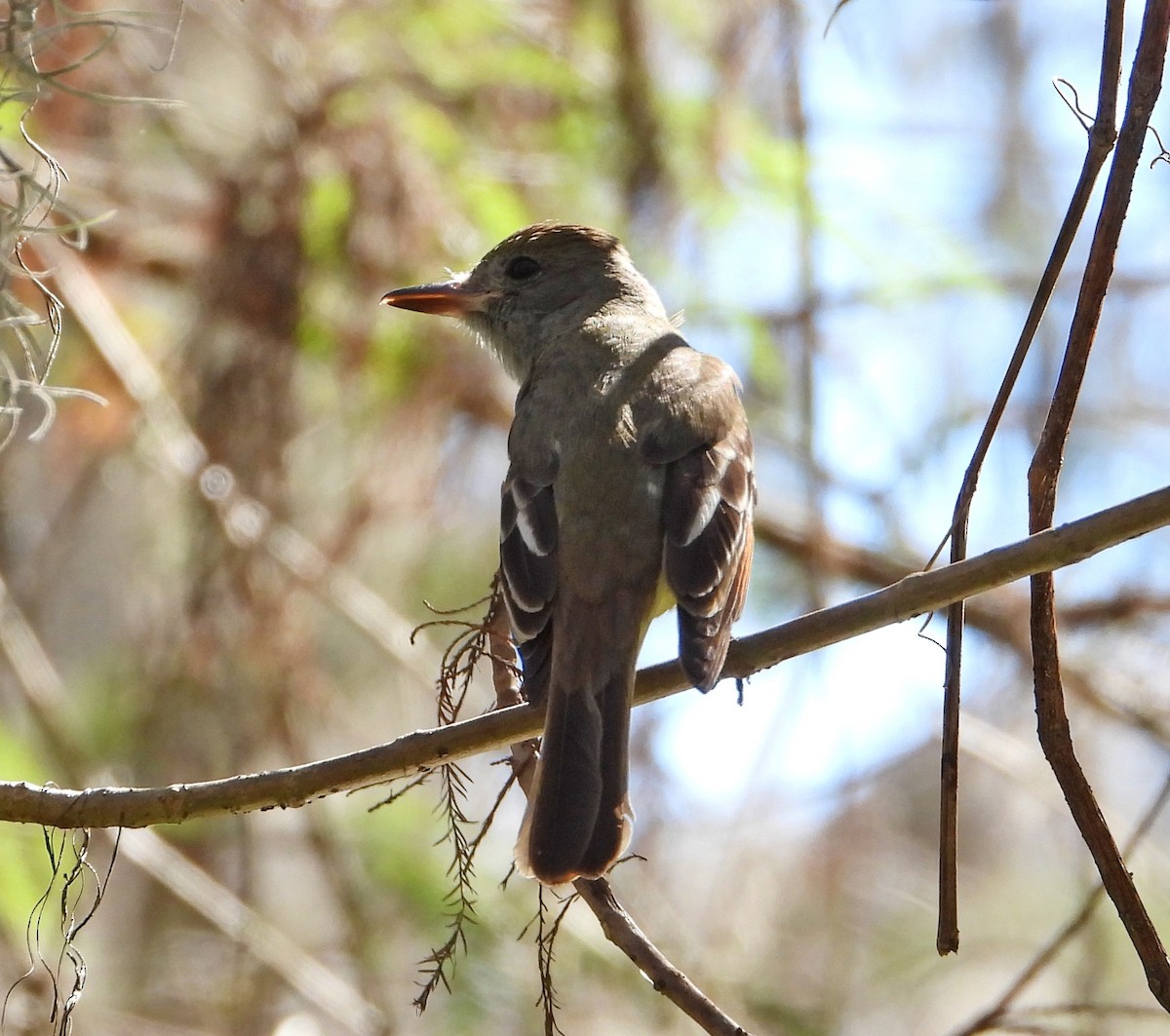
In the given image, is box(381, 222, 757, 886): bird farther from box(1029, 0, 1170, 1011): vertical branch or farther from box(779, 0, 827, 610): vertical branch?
box(1029, 0, 1170, 1011): vertical branch

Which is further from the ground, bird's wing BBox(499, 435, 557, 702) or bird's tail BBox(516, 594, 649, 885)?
bird's wing BBox(499, 435, 557, 702)

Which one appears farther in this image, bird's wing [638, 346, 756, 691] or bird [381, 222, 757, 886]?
bird's wing [638, 346, 756, 691]

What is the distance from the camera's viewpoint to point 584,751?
10.7 feet

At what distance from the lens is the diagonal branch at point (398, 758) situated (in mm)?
2336

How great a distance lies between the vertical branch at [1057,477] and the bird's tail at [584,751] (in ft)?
3.33

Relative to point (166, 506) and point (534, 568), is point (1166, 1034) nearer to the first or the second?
point (166, 506)

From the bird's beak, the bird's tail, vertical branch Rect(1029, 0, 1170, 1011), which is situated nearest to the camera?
vertical branch Rect(1029, 0, 1170, 1011)

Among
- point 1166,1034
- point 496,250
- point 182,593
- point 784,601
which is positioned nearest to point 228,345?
point 182,593

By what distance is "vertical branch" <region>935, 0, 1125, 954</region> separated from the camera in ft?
7.84

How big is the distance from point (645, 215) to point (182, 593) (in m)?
2.46

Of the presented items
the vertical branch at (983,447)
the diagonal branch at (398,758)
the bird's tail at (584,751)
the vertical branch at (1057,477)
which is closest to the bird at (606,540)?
the bird's tail at (584,751)

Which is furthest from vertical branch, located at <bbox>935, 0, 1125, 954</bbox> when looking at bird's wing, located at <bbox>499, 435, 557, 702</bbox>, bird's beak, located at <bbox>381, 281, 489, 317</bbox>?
bird's beak, located at <bbox>381, 281, 489, 317</bbox>

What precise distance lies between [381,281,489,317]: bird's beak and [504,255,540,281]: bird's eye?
0.11 m

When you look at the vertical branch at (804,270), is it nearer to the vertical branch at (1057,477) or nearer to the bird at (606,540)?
the bird at (606,540)
